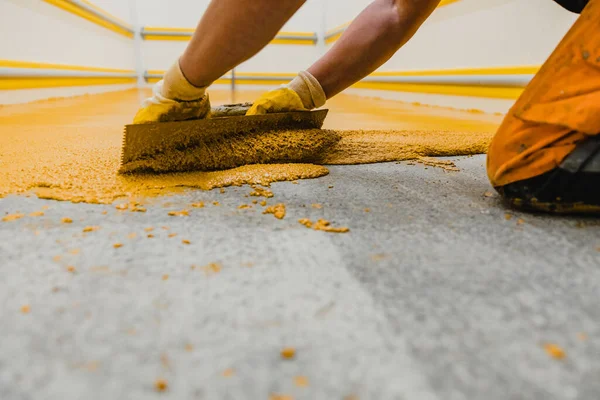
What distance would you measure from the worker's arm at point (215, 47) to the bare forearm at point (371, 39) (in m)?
0.37

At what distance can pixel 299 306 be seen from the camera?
359 mm

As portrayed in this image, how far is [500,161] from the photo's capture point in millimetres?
640

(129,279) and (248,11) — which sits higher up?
(248,11)

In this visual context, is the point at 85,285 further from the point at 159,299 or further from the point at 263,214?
the point at 263,214

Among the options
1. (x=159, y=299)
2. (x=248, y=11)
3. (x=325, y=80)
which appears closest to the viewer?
(x=159, y=299)

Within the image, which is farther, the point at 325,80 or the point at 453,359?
the point at 325,80

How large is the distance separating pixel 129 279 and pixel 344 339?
22 cm

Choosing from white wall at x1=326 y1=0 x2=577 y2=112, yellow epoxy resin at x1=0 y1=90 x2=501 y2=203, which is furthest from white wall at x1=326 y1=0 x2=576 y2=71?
yellow epoxy resin at x1=0 y1=90 x2=501 y2=203

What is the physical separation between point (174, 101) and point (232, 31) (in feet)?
0.72

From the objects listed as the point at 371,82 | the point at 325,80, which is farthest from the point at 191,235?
the point at 371,82

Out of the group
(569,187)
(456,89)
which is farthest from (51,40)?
(569,187)

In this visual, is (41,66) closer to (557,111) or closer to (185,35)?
(185,35)

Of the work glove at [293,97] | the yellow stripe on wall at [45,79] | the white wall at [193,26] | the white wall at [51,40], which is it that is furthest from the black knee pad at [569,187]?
the white wall at [193,26]

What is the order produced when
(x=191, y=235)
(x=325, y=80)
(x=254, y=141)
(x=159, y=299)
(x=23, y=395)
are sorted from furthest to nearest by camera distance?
(x=325, y=80)
(x=254, y=141)
(x=191, y=235)
(x=159, y=299)
(x=23, y=395)
